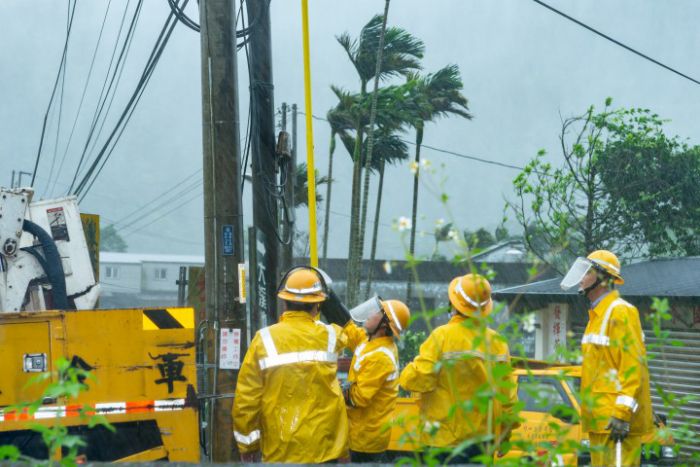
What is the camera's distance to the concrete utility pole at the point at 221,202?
7.75 metres

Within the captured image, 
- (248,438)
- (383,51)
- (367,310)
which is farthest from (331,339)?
(383,51)

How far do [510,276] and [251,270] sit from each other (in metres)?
46.3

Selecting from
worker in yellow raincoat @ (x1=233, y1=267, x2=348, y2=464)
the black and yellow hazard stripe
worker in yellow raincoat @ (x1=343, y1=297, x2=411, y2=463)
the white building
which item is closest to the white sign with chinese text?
worker in yellow raincoat @ (x1=343, y1=297, x2=411, y2=463)

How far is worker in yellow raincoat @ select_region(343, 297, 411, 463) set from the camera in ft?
20.7

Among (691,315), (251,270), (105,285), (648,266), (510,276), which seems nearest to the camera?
(251,270)

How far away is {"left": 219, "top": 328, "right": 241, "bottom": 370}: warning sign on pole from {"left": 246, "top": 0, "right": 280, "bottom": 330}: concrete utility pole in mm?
2577

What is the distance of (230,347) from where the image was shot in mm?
7840

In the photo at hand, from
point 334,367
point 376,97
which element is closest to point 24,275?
point 334,367

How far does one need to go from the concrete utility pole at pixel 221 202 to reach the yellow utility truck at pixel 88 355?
1504 mm

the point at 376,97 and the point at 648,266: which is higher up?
the point at 376,97

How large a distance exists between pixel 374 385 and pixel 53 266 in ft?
7.56

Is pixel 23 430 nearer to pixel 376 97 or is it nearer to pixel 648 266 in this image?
pixel 648 266

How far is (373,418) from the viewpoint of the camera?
642 cm

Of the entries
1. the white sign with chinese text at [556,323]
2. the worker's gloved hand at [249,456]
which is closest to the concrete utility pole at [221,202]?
the worker's gloved hand at [249,456]
